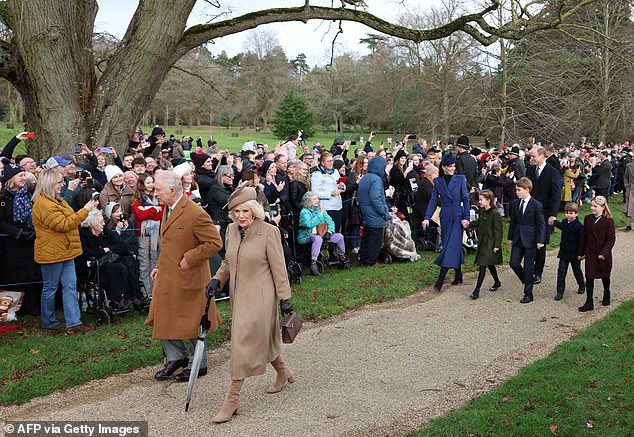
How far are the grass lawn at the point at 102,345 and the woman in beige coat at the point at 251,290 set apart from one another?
198 centimetres

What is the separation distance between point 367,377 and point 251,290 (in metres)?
1.88

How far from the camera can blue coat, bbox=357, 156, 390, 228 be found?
11.6 meters

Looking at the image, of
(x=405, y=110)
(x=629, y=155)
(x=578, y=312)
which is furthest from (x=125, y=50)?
(x=405, y=110)

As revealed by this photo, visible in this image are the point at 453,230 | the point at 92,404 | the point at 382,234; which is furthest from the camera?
the point at 382,234

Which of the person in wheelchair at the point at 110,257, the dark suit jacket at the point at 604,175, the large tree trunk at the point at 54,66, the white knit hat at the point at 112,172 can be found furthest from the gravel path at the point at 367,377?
the dark suit jacket at the point at 604,175

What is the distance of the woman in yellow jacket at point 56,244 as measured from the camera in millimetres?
7477

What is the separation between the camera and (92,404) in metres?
5.96

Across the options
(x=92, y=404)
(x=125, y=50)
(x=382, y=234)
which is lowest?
(x=92, y=404)

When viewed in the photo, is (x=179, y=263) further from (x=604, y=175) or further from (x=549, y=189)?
(x=604, y=175)

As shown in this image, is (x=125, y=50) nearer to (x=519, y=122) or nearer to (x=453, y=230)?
(x=453, y=230)

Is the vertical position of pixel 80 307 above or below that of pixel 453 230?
below

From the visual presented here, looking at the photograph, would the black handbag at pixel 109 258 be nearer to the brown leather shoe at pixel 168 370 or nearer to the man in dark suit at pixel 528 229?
the brown leather shoe at pixel 168 370

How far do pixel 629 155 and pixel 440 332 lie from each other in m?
19.7

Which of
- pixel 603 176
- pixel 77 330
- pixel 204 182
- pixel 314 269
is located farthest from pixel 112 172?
pixel 603 176
